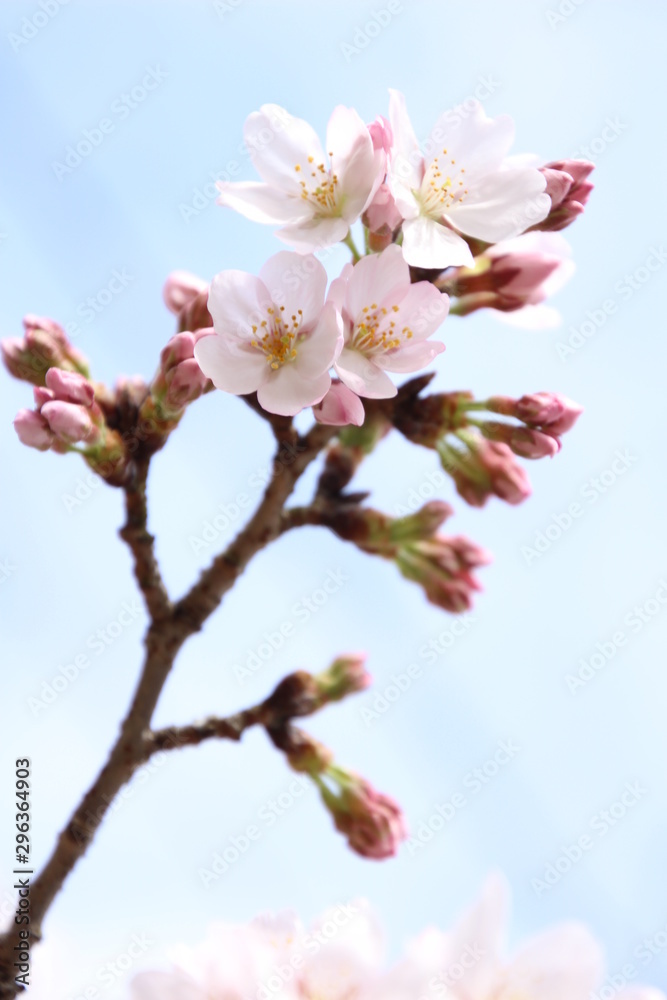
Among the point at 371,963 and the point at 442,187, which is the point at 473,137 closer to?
the point at 442,187

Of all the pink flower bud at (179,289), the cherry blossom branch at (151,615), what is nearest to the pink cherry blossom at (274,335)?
the cherry blossom branch at (151,615)

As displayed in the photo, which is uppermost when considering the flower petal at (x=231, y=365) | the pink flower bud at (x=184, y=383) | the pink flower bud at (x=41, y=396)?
the flower petal at (x=231, y=365)

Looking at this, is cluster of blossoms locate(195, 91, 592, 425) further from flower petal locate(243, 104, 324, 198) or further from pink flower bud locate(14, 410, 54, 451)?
pink flower bud locate(14, 410, 54, 451)

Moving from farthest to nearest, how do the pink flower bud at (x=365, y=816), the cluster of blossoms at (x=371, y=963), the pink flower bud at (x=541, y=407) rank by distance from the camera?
the pink flower bud at (x=365, y=816)
the pink flower bud at (x=541, y=407)
the cluster of blossoms at (x=371, y=963)

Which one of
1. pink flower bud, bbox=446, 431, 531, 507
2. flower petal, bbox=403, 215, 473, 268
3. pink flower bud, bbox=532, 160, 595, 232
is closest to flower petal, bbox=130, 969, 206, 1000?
pink flower bud, bbox=446, 431, 531, 507

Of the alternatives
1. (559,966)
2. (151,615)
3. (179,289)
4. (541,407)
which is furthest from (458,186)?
(559,966)

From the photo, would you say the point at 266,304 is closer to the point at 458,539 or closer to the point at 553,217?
the point at 553,217

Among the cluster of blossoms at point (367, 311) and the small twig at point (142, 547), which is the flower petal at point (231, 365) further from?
the small twig at point (142, 547)
